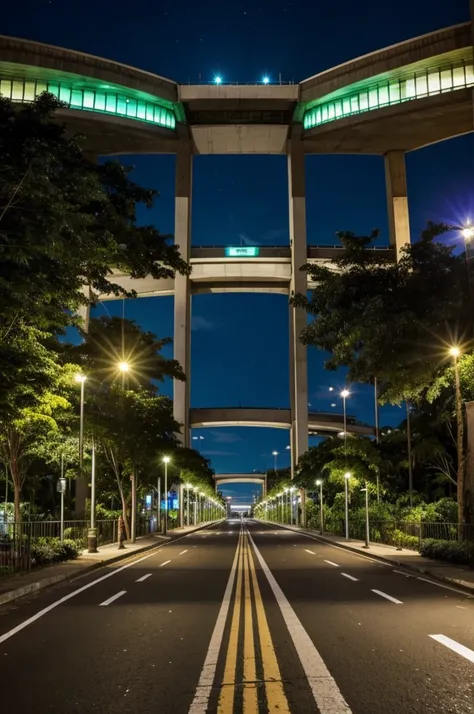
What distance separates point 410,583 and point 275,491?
10330 centimetres

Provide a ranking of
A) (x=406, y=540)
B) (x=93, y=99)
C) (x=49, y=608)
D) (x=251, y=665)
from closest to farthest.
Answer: (x=251, y=665)
(x=49, y=608)
(x=406, y=540)
(x=93, y=99)

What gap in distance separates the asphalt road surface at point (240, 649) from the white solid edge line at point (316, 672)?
0.02 meters

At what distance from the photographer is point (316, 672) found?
717cm

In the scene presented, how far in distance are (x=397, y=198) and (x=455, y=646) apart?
72.5 metres

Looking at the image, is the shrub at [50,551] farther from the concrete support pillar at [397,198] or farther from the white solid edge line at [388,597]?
the concrete support pillar at [397,198]

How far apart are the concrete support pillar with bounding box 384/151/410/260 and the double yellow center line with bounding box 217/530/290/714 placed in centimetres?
6741

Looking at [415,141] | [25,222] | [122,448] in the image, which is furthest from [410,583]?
[415,141]

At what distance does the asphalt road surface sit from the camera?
6.20 m

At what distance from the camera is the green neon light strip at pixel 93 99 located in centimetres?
6681

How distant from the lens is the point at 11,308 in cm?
1412

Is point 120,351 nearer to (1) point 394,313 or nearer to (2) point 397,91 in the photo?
(1) point 394,313

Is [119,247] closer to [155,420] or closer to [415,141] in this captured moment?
[155,420]

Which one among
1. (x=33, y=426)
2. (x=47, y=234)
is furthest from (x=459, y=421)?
(x=47, y=234)

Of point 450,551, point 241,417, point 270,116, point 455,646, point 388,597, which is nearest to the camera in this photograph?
point 455,646
